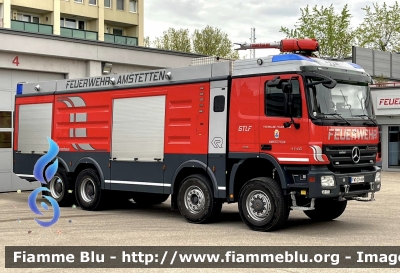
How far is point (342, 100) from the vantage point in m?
12.0

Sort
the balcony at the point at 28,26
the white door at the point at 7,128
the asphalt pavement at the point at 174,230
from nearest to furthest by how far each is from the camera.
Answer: the asphalt pavement at the point at 174,230, the white door at the point at 7,128, the balcony at the point at 28,26

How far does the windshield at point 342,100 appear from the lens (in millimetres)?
11523

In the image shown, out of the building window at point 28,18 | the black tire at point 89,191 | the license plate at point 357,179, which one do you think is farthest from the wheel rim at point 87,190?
the building window at point 28,18

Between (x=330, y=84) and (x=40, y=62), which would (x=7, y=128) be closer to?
(x=40, y=62)

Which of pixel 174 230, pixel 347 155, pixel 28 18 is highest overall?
pixel 28 18

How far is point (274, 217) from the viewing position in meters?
11.7

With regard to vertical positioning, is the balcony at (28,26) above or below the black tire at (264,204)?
above

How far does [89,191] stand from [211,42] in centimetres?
4570

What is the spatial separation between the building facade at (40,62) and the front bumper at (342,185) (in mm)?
11767

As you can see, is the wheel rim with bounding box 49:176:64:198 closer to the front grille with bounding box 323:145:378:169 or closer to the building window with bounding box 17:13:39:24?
the front grille with bounding box 323:145:378:169

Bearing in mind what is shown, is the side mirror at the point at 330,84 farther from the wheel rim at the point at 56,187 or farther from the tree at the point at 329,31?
the tree at the point at 329,31

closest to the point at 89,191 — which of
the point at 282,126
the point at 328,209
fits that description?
the point at 328,209

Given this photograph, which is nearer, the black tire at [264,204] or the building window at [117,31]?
the black tire at [264,204]

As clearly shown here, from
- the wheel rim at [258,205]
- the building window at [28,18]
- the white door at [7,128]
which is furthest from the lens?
the building window at [28,18]
